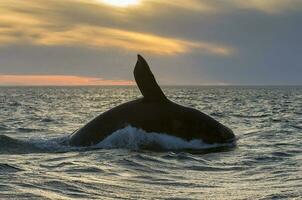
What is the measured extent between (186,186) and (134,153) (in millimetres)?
4606

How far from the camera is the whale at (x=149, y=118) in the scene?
50.9ft

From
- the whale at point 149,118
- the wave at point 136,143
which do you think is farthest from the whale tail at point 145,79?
the wave at point 136,143

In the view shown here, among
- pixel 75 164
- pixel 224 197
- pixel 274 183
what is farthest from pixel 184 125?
pixel 224 197

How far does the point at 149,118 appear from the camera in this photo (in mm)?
15500

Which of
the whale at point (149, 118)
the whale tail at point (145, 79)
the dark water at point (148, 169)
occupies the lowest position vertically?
the dark water at point (148, 169)

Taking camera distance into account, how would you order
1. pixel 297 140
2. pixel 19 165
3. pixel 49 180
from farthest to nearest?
pixel 297 140 → pixel 19 165 → pixel 49 180

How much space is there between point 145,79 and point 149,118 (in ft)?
3.45

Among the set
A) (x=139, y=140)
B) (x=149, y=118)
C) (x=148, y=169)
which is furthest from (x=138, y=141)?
(x=148, y=169)

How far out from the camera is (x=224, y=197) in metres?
8.64

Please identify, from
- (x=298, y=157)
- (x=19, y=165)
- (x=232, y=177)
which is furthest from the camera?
(x=298, y=157)

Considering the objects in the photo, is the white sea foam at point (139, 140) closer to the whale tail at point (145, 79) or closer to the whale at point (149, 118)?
the whale at point (149, 118)

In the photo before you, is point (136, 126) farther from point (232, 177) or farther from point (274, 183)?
point (274, 183)

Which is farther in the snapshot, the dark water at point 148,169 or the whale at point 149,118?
the whale at point 149,118

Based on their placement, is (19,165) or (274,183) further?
(19,165)
